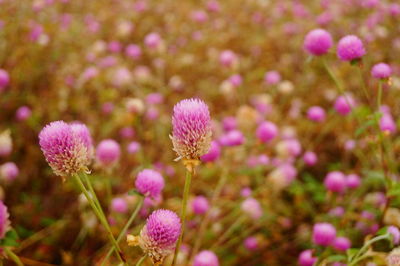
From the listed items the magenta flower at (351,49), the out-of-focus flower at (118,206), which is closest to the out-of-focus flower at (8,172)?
the out-of-focus flower at (118,206)

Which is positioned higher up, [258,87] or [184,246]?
[258,87]

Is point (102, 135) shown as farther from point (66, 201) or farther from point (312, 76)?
point (312, 76)

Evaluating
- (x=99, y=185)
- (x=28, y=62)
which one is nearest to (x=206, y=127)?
(x=99, y=185)

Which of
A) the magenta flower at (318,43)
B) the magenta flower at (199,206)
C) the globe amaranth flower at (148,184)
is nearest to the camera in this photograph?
the globe amaranth flower at (148,184)

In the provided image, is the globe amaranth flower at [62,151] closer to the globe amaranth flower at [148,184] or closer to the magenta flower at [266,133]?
the globe amaranth flower at [148,184]

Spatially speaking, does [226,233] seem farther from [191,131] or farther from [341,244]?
[191,131]
